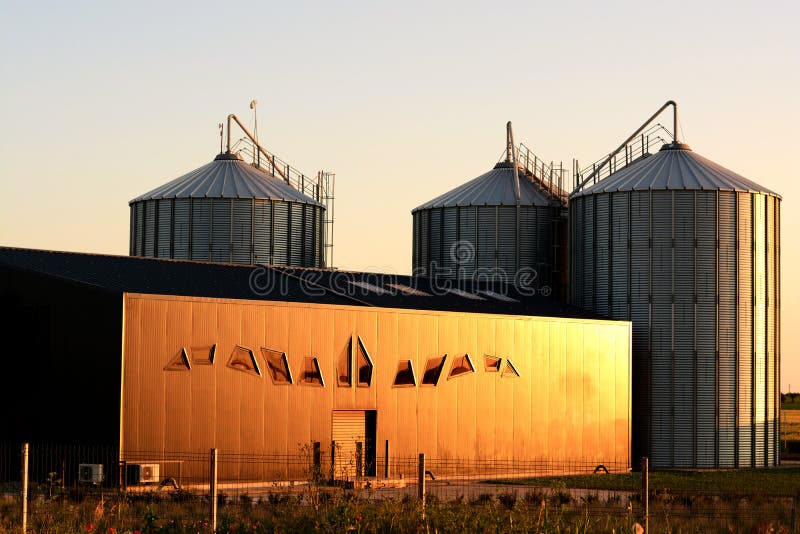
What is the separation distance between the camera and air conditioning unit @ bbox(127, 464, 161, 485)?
128 feet

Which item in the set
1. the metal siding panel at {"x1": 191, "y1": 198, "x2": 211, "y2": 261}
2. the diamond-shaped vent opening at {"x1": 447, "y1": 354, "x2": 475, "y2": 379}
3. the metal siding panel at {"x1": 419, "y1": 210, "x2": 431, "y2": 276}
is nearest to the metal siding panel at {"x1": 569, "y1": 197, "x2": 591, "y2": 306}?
the metal siding panel at {"x1": 419, "y1": 210, "x2": 431, "y2": 276}

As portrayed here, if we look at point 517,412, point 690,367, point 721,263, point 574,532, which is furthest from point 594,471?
point 574,532

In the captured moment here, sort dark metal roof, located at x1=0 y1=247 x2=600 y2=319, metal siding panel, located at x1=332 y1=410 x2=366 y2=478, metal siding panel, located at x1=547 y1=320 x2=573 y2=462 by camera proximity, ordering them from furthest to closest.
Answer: metal siding panel, located at x1=547 y1=320 x2=573 y2=462 < metal siding panel, located at x1=332 y1=410 x2=366 y2=478 < dark metal roof, located at x1=0 y1=247 x2=600 y2=319

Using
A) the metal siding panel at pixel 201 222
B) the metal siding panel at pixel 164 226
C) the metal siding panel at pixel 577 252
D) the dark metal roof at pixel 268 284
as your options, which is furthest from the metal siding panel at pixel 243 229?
the metal siding panel at pixel 577 252

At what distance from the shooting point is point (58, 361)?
41312mm

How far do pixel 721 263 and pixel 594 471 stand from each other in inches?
487

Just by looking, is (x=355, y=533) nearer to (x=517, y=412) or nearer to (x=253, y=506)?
(x=253, y=506)

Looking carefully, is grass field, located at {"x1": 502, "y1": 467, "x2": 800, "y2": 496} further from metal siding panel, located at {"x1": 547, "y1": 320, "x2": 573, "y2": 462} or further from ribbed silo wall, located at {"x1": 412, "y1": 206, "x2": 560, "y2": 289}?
ribbed silo wall, located at {"x1": 412, "y1": 206, "x2": 560, "y2": 289}

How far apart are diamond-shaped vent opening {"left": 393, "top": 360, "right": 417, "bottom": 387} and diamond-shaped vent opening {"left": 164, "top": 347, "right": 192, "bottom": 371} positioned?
9.09 meters

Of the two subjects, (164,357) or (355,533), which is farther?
(164,357)

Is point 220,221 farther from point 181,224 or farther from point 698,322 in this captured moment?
point 698,322

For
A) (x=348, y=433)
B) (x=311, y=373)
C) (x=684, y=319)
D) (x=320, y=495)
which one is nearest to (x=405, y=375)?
(x=348, y=433)

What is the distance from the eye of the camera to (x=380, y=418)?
47.0 m

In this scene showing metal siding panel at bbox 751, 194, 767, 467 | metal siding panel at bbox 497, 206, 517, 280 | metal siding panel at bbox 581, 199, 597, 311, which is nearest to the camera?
metal siding panel at bbox 751, 194, 767, 467
